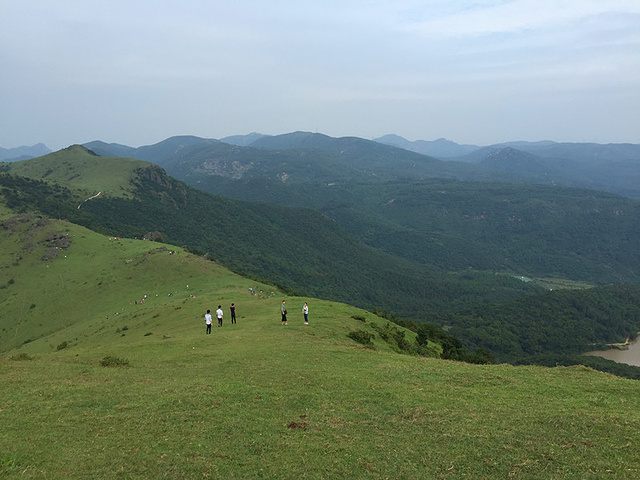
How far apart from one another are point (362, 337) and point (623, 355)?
15082cm

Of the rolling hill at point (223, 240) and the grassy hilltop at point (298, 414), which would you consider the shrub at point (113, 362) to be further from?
the rolling hill at point (223, 240)

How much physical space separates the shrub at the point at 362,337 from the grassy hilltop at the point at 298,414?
28.1 inches

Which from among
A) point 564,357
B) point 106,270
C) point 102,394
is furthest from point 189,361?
point 564,357

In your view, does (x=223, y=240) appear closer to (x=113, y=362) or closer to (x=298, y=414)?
(x=113, y=362)

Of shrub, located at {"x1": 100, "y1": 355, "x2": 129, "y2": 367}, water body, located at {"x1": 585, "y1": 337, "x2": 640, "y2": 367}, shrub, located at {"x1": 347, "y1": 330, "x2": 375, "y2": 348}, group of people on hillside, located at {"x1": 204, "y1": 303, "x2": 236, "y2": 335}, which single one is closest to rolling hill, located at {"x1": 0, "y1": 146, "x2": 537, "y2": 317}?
water body, located at {"x1": 585, "y1": 337, "x2": 640, "y2": 367}

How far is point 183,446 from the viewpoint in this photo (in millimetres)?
13898

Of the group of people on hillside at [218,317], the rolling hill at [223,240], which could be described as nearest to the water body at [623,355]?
the rolling hill at [223,240]

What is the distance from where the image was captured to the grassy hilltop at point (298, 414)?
12.6 meters

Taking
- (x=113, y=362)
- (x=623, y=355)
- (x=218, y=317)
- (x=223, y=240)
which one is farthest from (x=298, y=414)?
(x=223, y=240)

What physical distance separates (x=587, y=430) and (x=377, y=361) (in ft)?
41.9

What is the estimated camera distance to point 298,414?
16.6m

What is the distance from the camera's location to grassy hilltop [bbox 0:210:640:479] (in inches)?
495

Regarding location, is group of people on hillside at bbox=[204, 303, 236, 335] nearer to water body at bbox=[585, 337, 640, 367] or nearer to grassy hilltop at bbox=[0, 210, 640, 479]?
grassy hilltop at bbox=[0, 210, 640, 479]

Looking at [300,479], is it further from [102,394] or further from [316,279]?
[316,279]
